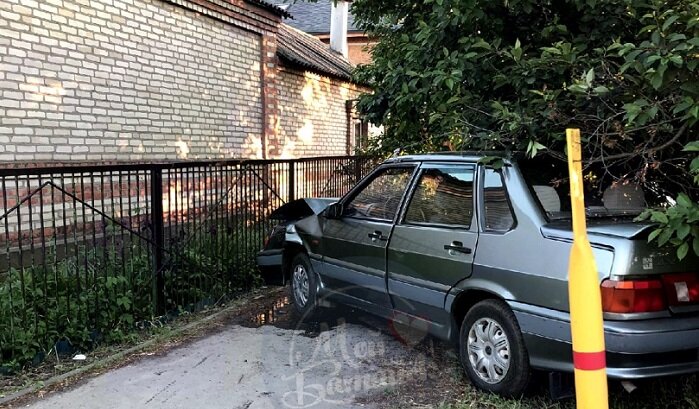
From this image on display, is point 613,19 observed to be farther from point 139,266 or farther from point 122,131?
point 122,131

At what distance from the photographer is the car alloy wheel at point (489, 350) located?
3650 mm

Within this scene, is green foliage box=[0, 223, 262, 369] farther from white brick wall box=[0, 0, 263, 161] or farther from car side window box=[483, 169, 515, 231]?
car side window box=[483, 169, 515, 231]

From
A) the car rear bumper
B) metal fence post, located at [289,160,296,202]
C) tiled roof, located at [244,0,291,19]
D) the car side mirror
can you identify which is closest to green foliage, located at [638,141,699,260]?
the car rear bumper

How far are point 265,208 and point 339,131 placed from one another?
6949mm

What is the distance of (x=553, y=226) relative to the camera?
3406 millimetres

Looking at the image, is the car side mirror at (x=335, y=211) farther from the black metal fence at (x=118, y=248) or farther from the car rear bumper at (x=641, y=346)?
the car rear bumper at (x=641, y=346)

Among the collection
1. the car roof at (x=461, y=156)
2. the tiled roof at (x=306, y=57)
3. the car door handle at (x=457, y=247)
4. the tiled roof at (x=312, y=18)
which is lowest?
the car door handle at (x=457, y=247)

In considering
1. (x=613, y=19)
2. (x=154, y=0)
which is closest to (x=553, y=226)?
(x=613, y=19)

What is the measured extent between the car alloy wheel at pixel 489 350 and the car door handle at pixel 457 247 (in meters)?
0.45

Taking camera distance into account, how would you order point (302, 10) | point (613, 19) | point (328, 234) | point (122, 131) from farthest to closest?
point (302, 10) < point (122, 131) < point (328, 234) < point (613, 19)

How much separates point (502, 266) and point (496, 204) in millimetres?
443

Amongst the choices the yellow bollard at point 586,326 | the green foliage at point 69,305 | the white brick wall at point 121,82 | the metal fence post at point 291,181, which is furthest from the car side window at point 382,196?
the white brick wall at point 121,82

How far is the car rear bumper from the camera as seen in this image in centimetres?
304

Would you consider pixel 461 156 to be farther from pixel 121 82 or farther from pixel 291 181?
pixel 121 82
